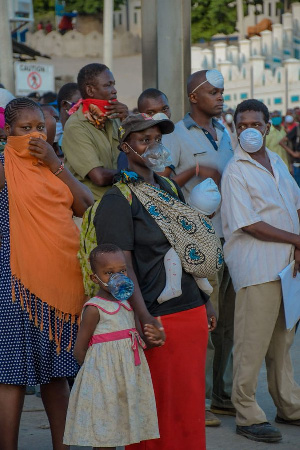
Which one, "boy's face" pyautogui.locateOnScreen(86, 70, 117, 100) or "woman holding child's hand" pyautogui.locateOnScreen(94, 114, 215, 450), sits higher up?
"boy's face" pyautogui.locateOnScreen(86, 70, 117, 100)

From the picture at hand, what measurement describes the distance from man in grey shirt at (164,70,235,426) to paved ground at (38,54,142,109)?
34187 mm

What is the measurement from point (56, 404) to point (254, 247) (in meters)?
1.62

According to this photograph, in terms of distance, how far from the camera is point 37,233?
461 cm

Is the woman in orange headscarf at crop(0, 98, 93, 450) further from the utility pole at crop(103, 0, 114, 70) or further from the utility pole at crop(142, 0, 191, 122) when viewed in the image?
the utility pole at crop(103, 0, 114, 70)

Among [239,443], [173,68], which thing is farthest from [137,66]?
[239,443]

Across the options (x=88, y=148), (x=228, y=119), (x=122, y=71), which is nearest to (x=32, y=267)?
(x=88, y=148)

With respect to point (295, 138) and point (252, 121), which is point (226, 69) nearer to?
point (295, 138)

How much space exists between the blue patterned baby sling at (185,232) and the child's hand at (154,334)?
1.10 ft

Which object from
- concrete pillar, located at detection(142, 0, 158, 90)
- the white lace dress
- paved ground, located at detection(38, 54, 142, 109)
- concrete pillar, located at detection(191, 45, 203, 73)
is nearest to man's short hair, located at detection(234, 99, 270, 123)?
the white lace dress

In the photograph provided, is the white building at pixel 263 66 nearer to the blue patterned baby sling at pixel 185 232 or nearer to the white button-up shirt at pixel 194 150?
the white button-up shirt at pixel 194 150

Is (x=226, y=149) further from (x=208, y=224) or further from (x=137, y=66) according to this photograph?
(x=137, y=66)

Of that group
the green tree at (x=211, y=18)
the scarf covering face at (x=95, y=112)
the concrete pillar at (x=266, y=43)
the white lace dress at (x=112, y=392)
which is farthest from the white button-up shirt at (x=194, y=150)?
the green tree at (x=211, y=18)

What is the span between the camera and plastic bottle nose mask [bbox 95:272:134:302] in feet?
14.2

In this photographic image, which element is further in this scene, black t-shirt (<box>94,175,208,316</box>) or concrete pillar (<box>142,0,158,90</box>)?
concrete pillar (<box>142,0,158,90</box>)
